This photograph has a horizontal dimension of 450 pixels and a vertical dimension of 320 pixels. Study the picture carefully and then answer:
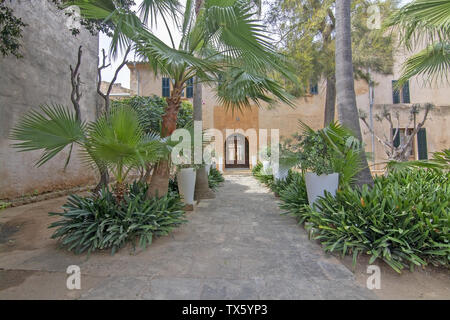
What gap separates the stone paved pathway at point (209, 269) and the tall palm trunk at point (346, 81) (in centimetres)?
167

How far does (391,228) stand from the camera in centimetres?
268

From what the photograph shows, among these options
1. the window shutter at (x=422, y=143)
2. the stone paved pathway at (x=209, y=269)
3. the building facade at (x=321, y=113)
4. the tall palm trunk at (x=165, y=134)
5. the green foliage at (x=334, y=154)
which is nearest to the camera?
the stone paved pathway at (x=209, y=269)

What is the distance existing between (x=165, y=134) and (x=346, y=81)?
3354 millimetres

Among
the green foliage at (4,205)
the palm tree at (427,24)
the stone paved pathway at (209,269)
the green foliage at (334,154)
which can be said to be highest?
the palm tree at (427,24)

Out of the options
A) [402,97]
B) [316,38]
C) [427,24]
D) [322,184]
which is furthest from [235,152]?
[427,24]

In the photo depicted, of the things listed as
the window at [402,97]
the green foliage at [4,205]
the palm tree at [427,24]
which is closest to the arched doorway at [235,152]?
the window at [402,97]

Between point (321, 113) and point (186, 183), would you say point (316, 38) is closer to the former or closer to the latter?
point (321, 113)

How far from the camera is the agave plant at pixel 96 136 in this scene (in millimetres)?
2703

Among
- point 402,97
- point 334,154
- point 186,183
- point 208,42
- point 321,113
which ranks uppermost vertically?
point 402,97

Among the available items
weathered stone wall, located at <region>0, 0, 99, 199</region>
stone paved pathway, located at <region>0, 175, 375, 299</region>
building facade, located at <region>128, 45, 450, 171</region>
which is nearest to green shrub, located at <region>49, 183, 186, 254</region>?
stone paved pathway, located at <region>0, 175, 375, 299</region>

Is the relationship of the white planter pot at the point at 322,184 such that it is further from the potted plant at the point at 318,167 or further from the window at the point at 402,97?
the window at the point at 402,97
